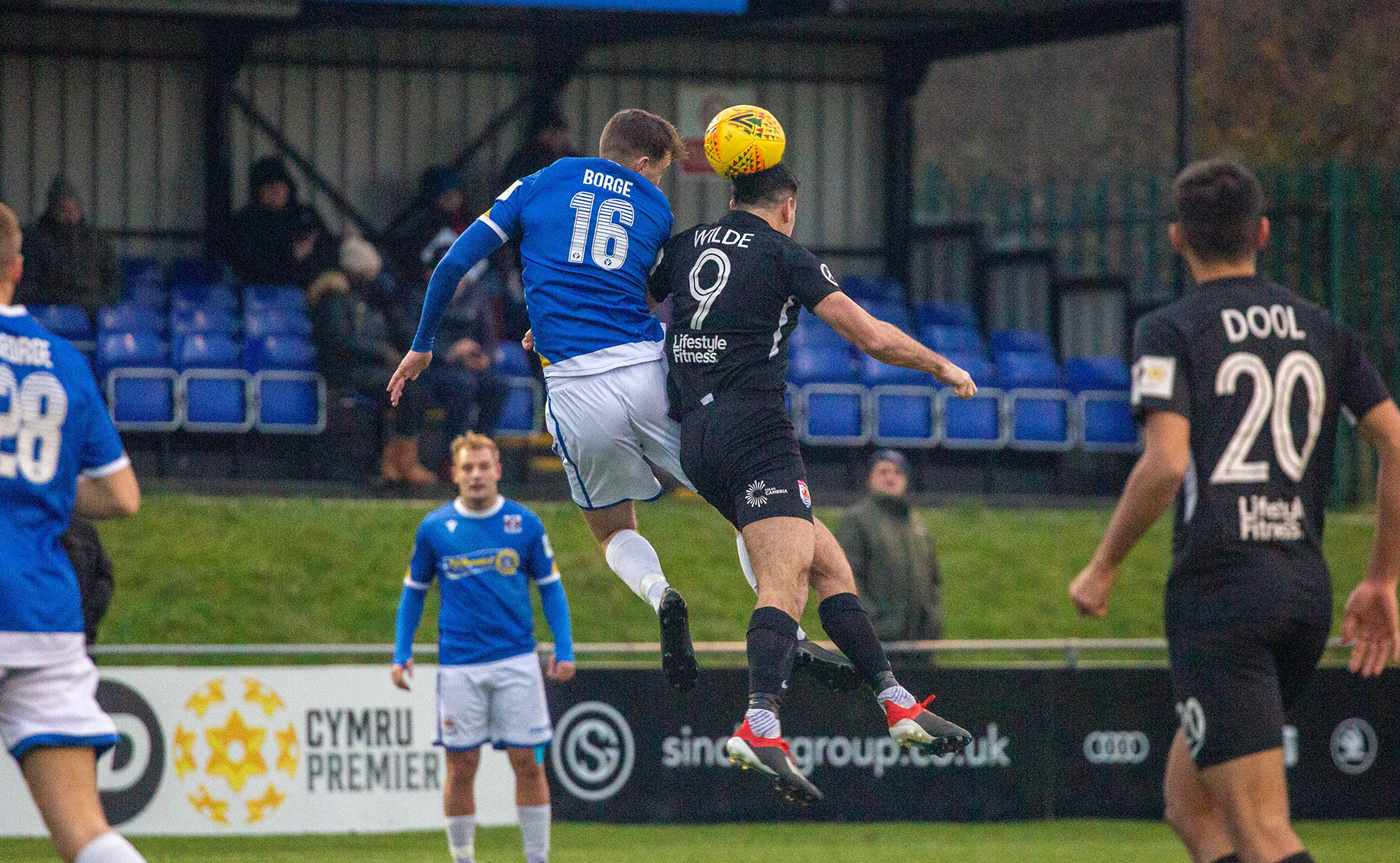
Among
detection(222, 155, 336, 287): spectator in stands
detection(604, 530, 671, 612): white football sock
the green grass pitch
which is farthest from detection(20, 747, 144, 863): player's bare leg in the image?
detection(222, 155, 336, 287): spectator in stands

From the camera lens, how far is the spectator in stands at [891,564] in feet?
38.0

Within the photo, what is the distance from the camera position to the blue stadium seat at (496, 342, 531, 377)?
15.2 metres

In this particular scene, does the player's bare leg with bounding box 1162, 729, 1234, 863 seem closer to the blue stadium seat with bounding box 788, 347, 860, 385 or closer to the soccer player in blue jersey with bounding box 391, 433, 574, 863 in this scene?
the soccer player in blue jersey with bounding box 391, 433, 574, 863

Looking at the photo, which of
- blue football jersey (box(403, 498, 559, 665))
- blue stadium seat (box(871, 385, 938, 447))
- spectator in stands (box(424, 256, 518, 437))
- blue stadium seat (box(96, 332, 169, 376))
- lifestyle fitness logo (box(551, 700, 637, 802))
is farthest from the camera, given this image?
blue stadium seat (box(871, 385, 938, 447))

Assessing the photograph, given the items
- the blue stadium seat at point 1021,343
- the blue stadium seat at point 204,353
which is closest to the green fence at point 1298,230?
the blue stadium seat at point 1021,343

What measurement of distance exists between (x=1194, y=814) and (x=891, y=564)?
6.46m

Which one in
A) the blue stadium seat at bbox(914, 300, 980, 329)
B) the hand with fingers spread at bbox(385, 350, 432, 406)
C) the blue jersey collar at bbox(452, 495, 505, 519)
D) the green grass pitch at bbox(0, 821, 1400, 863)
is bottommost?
the green grass pitch at bbox(0, 821, 1400, 863)

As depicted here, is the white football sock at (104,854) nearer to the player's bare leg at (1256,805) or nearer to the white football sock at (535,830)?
the player's bare leg at (1256,805)

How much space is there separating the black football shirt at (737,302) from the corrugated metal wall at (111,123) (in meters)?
12.2

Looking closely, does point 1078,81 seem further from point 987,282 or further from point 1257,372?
point 1257,372

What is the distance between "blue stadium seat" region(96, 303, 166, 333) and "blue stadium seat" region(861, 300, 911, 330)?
6.27 m

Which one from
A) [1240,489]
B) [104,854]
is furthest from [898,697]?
[104,854]

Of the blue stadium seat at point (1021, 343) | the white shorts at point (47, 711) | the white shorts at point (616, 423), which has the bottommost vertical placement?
the white shorts at point (47, 711)

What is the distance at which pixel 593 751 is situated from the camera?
10859 millimetres
